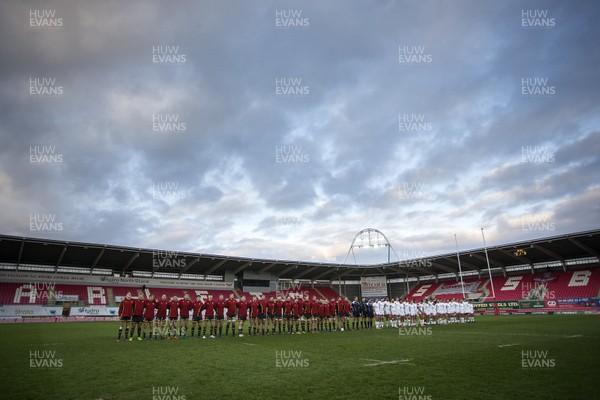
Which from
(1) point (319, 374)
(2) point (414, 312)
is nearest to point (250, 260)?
A: (2) point (414, 312)

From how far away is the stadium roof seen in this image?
40.4m

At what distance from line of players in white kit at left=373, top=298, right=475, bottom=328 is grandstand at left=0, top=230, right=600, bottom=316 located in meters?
17.4

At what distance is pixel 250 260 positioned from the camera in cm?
5278

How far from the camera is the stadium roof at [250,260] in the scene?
133ft

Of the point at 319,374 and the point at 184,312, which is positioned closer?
the point at 319,374

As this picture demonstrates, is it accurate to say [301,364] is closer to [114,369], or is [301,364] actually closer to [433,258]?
[114,369]

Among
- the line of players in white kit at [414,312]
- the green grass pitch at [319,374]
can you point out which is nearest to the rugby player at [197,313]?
the green grass pitch at [319,374]

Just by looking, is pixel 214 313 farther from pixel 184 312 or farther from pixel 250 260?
pixel 250 260

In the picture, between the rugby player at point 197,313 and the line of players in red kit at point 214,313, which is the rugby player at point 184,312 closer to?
the line of players in red kit at point 214,313

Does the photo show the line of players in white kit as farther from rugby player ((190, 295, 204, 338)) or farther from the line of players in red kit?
rugby player ((190, 295, 204, 338))

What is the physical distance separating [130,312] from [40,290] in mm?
35343

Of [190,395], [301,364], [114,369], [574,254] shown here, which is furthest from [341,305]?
[574,254]

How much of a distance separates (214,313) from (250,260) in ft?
115

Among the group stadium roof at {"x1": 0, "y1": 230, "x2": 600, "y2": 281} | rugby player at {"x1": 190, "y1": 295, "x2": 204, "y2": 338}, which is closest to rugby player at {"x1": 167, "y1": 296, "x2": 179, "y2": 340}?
rugby player at {"x1": 190, "y1": 295, "x2": 204, "y2": 338}
